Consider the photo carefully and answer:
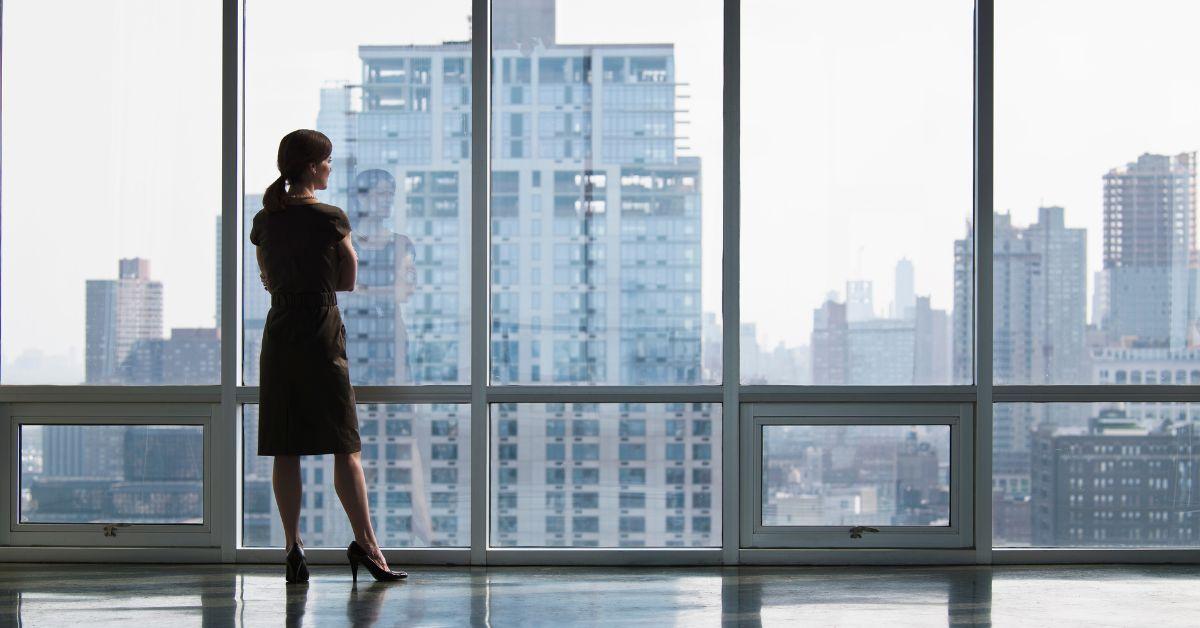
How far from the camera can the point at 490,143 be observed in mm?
3689

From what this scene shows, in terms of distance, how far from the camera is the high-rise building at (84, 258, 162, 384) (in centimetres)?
376

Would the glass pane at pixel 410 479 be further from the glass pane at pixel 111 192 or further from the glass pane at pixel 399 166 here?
the glass pane at pixel 111 192

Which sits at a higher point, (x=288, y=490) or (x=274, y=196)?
(x=274, y=196)

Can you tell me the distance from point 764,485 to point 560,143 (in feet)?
4.19

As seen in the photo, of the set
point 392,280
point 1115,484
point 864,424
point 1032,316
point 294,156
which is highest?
point 294,156

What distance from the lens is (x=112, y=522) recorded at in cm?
377

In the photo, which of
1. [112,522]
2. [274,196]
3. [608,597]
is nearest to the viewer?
[608,597]

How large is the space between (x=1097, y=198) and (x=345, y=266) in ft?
7.77

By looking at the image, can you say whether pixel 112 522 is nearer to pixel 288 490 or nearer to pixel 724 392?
pixel 288 490

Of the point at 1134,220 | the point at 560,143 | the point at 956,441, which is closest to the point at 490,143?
the point at 560,143

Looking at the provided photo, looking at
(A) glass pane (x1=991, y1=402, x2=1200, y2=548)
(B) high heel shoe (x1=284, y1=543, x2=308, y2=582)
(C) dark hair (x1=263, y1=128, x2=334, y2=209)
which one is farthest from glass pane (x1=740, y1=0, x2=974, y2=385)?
(B) high heel shoe (x1=284, y1=543, x2=308, y2=582)

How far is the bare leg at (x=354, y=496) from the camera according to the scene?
3359mm

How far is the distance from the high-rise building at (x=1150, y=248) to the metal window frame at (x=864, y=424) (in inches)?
24.1

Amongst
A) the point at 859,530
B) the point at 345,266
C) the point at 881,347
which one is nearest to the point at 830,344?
the point at 881,347
